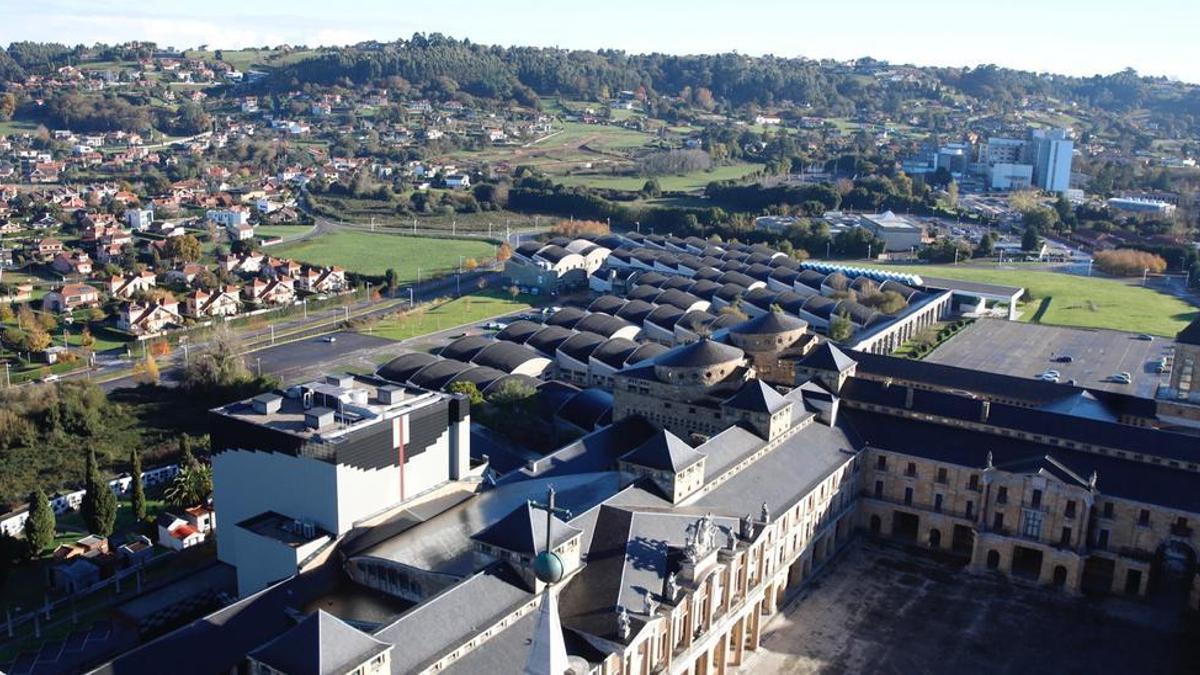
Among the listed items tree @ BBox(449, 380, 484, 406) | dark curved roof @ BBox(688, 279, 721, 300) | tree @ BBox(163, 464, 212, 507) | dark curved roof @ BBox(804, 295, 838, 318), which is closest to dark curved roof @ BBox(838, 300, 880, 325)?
dark curved roof @ BBox(804, 295, 838, 318)

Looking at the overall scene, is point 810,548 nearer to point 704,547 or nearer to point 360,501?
point 704,547

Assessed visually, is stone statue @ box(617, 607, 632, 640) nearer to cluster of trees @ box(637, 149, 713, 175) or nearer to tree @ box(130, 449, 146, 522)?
tree @ box(130, 449, 146, 522)

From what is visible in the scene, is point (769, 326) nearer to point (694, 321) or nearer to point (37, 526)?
point (694, 321)

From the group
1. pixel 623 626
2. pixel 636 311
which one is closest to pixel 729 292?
pixel 636 311

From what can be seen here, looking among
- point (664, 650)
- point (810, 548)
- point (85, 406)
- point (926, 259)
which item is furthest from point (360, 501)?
point (926, 259)

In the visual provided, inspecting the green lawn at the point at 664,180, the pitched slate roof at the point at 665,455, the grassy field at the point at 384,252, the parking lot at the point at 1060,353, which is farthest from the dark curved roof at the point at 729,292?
the green lawn at the point at 664,180

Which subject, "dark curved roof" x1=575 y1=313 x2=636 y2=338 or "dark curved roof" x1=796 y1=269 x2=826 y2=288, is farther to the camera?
"dark curved roof" x1=796 y1=269 x2=826 y2=288
